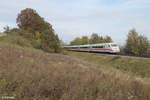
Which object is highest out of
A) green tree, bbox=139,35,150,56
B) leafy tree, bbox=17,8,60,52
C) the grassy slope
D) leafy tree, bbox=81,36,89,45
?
leafy tree, bbox=17,8,60,52

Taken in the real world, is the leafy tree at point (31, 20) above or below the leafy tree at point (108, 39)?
above

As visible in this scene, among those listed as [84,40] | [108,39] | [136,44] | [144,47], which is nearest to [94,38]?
[108,39]

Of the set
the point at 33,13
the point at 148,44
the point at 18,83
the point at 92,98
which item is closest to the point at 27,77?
the point at 18,83

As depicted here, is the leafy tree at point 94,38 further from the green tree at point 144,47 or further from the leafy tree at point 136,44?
the green tree at point 144,47

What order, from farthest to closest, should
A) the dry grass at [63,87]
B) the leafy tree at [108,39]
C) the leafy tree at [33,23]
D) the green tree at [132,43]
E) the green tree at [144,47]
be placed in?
the leafy tree at [108,39] < the green tree at [132,43] < the green tree at [144,47] < the leafy tree at [33,23] < the dry grass at [63,87]

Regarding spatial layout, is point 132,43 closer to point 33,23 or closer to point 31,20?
point 33,23

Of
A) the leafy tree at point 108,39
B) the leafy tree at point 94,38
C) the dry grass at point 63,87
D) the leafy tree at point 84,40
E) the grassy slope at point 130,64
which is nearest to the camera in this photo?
the dry grass at point 63,87

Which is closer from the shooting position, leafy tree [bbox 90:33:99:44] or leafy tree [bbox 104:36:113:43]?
leafy tree [bbox 90:33:99:44]

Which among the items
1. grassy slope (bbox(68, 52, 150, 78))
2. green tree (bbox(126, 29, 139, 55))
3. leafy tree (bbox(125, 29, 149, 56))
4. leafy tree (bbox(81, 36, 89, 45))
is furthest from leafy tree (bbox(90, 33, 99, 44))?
grassy slope (bbox(68, 52, 150, 78))

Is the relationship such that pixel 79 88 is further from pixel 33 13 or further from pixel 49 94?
pixel 33 13

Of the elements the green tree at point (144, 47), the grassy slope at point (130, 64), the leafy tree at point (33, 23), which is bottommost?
the grassy slope at point (130, 64)

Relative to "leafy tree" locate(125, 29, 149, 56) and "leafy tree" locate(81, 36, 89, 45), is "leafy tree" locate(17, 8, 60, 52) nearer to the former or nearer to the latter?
"leafy tree" locate(125, 29, 149, 56)

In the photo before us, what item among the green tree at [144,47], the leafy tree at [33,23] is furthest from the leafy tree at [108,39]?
the leafy tree at [33,23]

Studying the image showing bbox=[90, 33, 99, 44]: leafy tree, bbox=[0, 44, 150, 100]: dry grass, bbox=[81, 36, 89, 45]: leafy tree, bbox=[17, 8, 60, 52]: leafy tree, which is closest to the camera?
bbox=[0, 44, 150, 100]: dry grass
